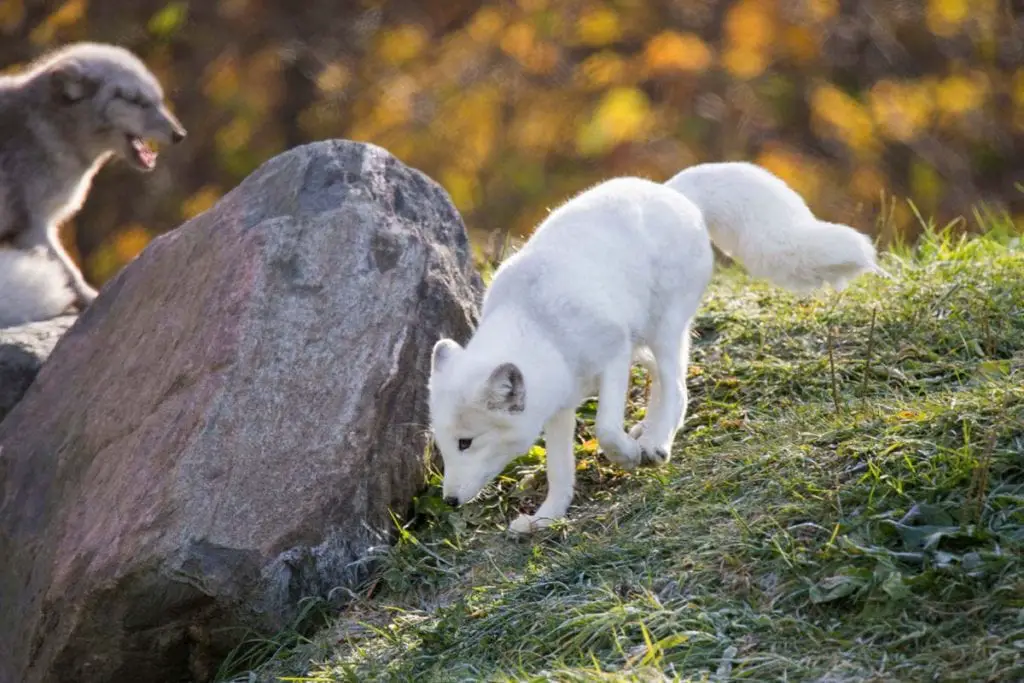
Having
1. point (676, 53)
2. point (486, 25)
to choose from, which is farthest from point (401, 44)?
point (676, 53)

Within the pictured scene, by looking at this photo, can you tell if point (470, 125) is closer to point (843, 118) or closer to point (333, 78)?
point (333, 78)

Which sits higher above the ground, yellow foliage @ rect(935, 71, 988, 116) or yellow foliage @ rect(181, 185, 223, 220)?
yellow foliage @ rect(181, 185, 223, 220)

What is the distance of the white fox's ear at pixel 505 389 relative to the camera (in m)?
4.47

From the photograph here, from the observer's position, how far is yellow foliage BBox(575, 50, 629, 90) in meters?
14.4

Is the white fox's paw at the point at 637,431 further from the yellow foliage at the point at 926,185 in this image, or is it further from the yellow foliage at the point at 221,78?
the yellow foliage at the point at 926,185

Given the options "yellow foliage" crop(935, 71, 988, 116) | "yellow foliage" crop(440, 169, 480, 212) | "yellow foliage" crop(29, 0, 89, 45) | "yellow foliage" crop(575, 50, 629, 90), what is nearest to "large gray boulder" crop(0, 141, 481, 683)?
"yellow foliage" crop(29, 0, 89, 45)

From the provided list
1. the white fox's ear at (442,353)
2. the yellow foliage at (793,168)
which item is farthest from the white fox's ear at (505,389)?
the yellow foliage at (793,168)

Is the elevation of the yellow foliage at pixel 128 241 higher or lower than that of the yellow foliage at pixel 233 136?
lower

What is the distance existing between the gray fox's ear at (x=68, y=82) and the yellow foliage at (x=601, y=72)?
7.46 m

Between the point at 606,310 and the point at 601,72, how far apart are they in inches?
389

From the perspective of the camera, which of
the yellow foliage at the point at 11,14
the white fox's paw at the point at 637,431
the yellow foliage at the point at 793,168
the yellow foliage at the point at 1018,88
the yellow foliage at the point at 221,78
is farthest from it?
the yellow foliage at the point at 1018,88

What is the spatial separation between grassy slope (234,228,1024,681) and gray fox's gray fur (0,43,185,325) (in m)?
3.32

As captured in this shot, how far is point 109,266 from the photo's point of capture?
43.9 ft

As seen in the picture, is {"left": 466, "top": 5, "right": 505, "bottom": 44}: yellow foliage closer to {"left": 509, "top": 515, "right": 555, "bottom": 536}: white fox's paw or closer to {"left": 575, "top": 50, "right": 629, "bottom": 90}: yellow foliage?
{"left": 575, "top": 50, "right": 629, "bottom": 90}: yellow foliage
